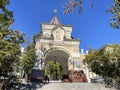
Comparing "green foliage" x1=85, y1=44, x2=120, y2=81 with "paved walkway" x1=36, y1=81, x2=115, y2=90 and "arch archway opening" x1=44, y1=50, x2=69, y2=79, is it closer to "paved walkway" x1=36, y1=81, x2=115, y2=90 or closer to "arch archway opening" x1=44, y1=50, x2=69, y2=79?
"paved walkway" x1=36, y1=81, x2=115, y2=90

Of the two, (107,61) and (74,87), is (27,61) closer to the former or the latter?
(107,61)

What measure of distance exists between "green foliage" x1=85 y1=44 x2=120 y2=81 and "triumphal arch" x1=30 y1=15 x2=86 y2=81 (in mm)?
8440

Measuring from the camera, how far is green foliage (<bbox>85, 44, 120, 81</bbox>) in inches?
1025

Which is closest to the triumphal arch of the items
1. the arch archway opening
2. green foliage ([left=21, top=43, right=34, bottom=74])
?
the arch archway opening

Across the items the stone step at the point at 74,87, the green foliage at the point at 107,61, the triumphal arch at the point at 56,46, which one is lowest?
the stone step at the point at 74,87

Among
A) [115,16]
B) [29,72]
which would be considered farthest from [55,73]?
[115,16]

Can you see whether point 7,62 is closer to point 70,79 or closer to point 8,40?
point 8,40

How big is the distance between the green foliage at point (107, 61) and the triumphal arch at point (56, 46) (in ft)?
27.7

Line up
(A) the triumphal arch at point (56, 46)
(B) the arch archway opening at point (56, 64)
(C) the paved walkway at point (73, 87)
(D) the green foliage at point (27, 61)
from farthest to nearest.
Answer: (A) the triumphal arch at point (56, 46)
(B) the arch archway opening at point (56, 64)
(D) the green foliage at point (27, 61)
(C) the paved walkway at point (73, 87)

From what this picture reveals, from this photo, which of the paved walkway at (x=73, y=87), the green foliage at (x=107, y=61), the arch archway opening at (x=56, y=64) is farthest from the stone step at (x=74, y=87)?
the arch archway opening at (x=56, y=64)

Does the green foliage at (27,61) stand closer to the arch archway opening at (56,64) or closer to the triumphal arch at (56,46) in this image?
the triumphal arch at (56,46)

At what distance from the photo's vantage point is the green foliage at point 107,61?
26031mm

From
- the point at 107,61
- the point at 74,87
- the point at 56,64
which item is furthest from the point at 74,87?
the point at 56,64

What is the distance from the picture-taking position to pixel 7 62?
18.3m
